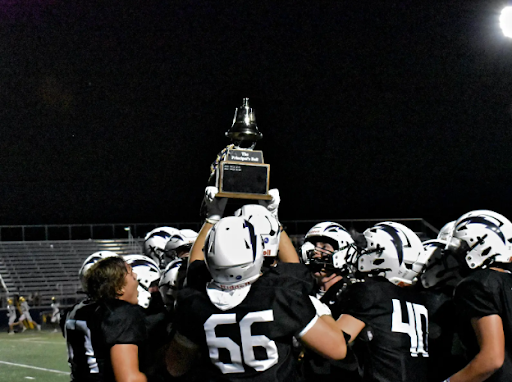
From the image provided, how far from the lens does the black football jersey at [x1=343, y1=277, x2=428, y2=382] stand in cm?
354

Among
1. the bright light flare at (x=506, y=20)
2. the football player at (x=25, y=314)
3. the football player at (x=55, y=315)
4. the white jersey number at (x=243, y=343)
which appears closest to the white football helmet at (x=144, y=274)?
the white jersey number at (x=243, y=343)

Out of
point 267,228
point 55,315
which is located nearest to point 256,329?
point 267,228

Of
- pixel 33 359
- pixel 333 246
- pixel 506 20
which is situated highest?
pixel 506 20

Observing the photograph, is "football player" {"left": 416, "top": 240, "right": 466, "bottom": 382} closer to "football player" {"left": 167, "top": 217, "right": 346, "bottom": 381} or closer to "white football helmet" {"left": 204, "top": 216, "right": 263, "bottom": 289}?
"football player" {"left": 167, "top": 217, "right": 346, "bottom": 381}

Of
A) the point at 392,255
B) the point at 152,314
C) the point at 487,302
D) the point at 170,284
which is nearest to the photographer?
the point at 487,302

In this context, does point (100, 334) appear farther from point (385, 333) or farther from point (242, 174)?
point (385, 333)

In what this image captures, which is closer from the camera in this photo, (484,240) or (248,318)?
(248,318)

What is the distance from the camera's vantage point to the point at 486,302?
11.1 feet

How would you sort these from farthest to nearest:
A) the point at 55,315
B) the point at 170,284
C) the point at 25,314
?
the point at 55,315
the point at 25,314
the point at 170,284

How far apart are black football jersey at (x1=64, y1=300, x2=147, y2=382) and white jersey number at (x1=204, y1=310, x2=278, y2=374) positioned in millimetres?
861

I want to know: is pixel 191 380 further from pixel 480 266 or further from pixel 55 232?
pixel 55 232

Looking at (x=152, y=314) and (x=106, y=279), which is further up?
(x=106, y=279)

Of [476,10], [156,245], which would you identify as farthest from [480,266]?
[476,10]

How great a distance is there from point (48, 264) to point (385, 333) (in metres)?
29.1
